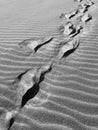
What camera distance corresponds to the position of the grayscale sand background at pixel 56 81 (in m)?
2.02

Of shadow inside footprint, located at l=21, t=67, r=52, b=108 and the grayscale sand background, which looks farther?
shadow inside footprint, located at l=21, t=67, r=52, b=108

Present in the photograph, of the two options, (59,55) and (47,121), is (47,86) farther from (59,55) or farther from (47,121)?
(59,55)

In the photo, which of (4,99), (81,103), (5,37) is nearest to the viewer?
(81,103)

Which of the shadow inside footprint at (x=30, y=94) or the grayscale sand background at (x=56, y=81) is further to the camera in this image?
the shadow inside footprint at (x=30, y=94)

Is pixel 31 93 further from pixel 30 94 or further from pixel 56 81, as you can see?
pixel 56 81

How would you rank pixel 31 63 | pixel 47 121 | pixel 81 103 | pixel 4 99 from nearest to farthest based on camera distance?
pixel 47 121 → pixel 81 103 → pixel 4 99 → pixel 31 63

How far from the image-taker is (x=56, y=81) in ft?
8.30

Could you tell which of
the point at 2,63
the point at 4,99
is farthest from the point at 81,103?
the point at 2,63

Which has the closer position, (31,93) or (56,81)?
(31,93)

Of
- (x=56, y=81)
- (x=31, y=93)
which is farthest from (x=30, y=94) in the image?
(x=56, y=81)

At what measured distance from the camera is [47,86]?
2.46 metres

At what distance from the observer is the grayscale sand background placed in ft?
6.62

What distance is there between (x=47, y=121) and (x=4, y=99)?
552 millimetres

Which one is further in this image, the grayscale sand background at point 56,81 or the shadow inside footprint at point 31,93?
the shadow inside footprint at point 31,93
